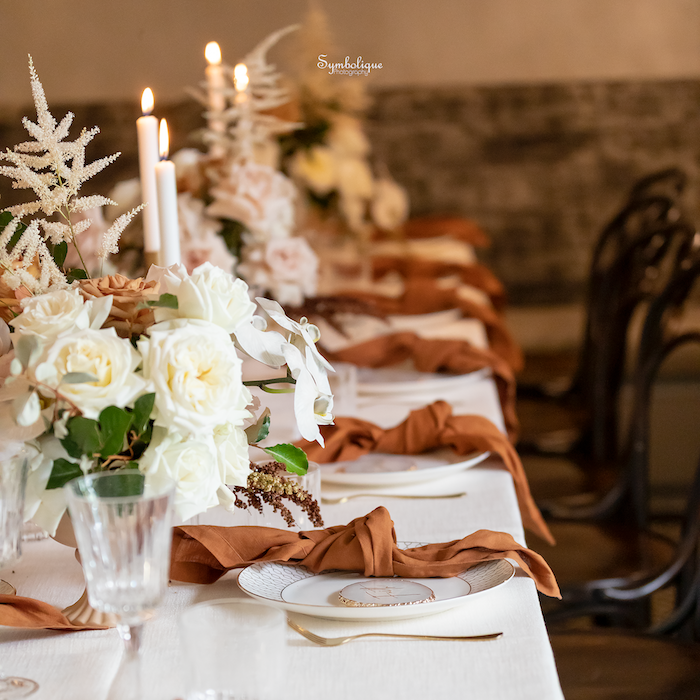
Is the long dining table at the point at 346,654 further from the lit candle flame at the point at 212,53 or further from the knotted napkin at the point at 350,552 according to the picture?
the lit candle flame at the point at 212,53

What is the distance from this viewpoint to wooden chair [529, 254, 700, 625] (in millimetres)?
1510

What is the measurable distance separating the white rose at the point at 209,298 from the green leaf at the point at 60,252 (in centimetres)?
14

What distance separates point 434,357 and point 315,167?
1020mm

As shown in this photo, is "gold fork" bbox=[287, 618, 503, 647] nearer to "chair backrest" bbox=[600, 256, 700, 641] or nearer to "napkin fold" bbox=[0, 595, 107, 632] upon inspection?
"napkin fold" bbox=[0, 595, 107, 632]

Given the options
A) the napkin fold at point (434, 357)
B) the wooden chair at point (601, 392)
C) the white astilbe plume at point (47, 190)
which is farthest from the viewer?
the wooden chair at point (601, 392)

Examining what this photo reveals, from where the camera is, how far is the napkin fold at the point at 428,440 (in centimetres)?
122

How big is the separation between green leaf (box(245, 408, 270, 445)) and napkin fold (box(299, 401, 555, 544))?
38 centimetres

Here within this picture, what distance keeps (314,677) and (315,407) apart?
260mm

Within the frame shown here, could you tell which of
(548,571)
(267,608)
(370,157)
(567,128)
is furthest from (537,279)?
(267,608)

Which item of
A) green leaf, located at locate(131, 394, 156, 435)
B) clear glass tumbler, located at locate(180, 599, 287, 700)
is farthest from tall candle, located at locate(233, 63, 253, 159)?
clear glass tumbler, located at locate(180, 599, 287, 700)

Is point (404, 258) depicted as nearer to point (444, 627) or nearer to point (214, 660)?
point (444, 627)

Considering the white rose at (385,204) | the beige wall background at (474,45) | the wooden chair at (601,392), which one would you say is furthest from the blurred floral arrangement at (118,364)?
the beige wall background at (474,45)

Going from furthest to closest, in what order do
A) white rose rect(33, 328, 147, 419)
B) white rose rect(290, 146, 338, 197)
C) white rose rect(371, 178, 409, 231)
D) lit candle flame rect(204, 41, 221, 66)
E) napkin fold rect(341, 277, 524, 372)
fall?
white rose rect(371, 178, 409, 231), white rose rect(290, 146, 338, 197), napkin fold rect(341, 277, 524, 372), lit candle flame rect(204, 41, 221, 66), white rose rect(33, 328, 147, 419)

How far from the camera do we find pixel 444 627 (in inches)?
30.3
